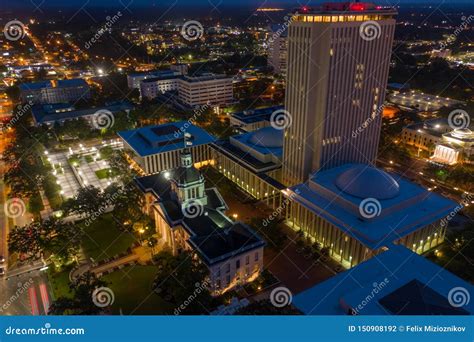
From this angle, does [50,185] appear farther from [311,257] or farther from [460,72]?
[460,72]

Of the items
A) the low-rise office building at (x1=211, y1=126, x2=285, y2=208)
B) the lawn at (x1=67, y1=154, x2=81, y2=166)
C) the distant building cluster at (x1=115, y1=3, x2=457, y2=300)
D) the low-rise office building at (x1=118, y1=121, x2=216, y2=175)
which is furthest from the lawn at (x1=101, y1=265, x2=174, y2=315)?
the lawn at (x1=67, y1=154, x2=81, y2=166)

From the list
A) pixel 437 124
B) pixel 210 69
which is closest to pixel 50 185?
pixel 437 124

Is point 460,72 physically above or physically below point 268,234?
above

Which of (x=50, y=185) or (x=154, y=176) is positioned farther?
(x=50, y=185)

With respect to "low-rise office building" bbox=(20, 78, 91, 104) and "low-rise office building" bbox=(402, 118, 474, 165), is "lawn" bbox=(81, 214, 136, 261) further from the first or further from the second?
"low-rise office building" bbox=(20, 78, 91, 104)

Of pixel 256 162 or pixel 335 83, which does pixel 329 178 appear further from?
pixel 256 162

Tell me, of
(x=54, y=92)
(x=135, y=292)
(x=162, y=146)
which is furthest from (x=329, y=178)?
(x=54, y=92)
